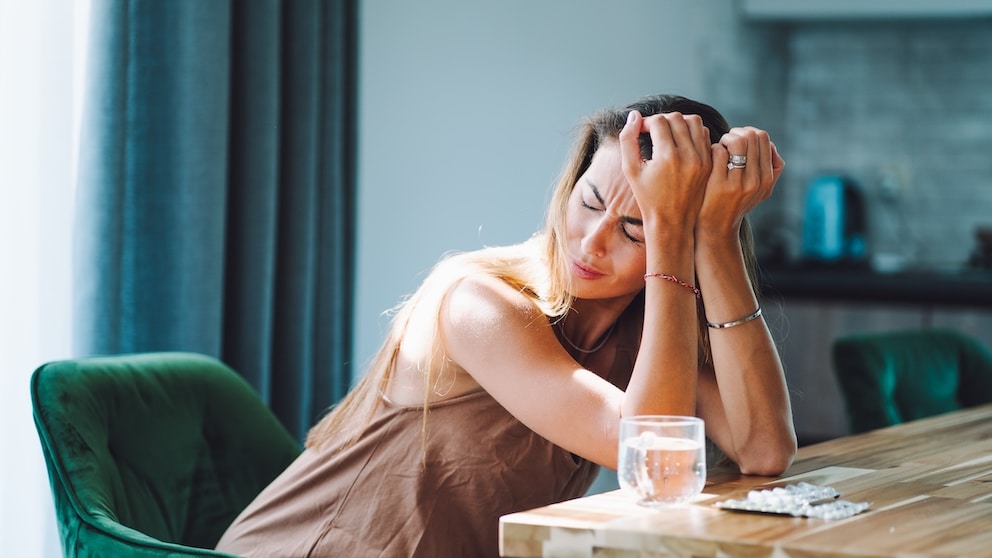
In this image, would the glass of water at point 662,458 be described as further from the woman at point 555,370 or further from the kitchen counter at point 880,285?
the kitchen counter at point 880,285

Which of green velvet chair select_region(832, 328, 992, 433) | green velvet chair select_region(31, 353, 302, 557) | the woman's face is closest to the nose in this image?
the woman's face

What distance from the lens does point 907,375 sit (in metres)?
2.47

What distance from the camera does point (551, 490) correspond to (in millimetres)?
1461

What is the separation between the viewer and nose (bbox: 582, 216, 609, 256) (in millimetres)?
1438

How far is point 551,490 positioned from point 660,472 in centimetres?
35

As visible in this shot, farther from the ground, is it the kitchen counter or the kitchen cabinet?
the kitchen cabinet

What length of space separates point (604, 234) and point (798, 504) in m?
0.44

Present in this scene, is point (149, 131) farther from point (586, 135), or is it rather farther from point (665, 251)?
point (665, 251)

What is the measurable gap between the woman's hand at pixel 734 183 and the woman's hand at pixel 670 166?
1 cm

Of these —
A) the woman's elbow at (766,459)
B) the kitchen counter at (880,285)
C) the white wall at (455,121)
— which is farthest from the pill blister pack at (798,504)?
the kitchen counter at (880,285)

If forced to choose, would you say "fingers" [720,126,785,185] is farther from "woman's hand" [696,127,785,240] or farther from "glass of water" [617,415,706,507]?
"glass of water" [617,415,706,507]

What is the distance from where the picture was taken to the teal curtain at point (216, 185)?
7.16 ft

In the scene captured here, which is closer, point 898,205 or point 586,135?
point 586,135

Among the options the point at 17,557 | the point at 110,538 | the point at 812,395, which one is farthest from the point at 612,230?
the point at 812,395
